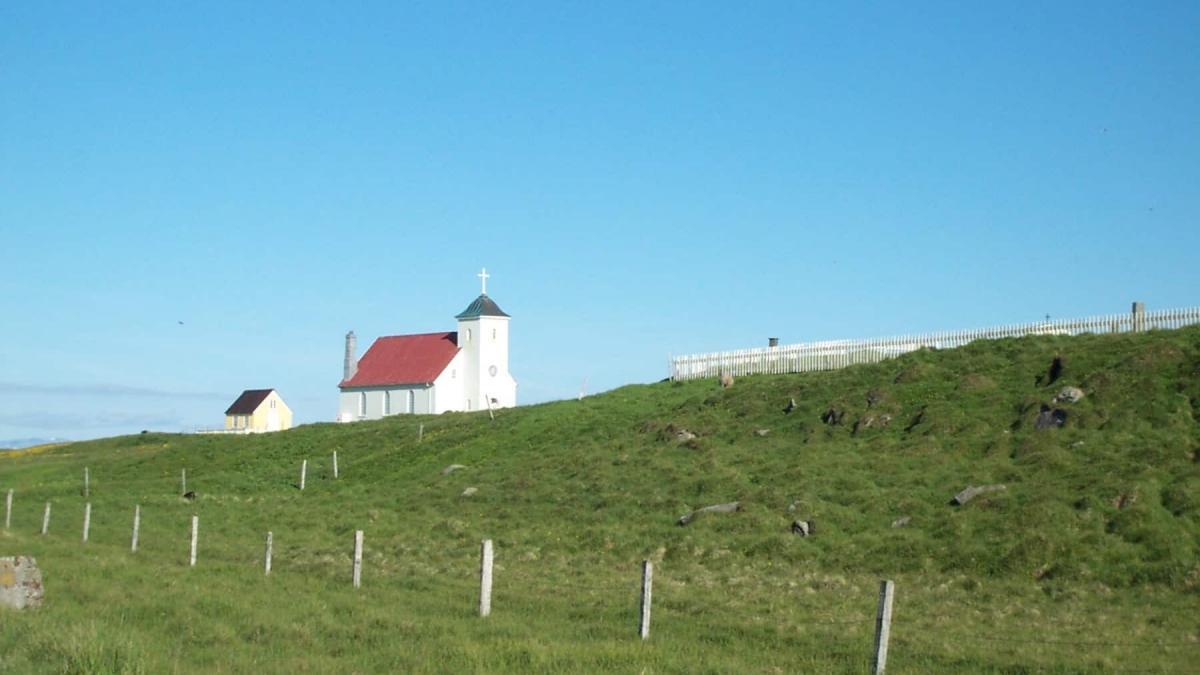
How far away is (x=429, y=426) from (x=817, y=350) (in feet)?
79.0

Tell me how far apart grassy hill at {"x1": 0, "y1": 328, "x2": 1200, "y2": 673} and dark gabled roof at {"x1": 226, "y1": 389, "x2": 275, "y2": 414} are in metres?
63.2

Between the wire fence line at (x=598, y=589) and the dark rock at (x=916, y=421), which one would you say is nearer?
the wire fence line at (x=598, y=589)

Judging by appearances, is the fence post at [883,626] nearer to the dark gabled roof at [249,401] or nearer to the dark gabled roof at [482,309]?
the dark gabled roof at [482,309]

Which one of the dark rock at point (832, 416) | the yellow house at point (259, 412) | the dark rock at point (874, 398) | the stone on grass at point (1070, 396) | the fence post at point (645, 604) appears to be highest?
the yellow house at point (259, 412)

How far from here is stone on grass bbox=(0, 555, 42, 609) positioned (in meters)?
21.6

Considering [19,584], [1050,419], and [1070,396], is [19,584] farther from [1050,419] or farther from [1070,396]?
[1070,396]

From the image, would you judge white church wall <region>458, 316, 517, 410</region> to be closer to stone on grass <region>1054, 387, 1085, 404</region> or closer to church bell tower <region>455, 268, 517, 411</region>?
church bell tower <region>455, 268, 517, 411</region>

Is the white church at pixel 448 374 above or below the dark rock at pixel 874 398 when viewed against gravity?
above

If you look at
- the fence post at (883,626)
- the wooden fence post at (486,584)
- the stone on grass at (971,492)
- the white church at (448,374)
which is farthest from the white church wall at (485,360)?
the fence post at (883,626)

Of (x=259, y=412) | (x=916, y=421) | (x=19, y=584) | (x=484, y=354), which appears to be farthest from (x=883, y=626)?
(x=259, y=412)

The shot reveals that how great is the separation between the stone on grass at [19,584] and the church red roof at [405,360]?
234 ft

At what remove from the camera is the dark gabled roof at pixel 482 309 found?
95562 millimetres

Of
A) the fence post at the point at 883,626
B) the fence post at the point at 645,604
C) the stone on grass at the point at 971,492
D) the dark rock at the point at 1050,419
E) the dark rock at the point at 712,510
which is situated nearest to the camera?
the fence post at the point at 883,626

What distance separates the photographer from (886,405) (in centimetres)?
4562
